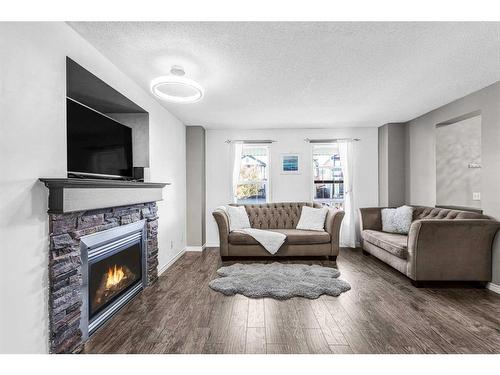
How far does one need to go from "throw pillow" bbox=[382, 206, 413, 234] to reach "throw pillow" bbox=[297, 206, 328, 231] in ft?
3.20

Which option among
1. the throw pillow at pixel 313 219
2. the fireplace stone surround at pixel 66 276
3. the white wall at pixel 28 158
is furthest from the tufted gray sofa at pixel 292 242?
the white wall at pixel 28 158

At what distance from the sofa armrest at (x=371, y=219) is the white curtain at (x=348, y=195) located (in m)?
0.52

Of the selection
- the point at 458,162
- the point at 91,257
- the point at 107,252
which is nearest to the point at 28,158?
the point at 91,257

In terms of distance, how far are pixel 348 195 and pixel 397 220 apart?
1.14 meters

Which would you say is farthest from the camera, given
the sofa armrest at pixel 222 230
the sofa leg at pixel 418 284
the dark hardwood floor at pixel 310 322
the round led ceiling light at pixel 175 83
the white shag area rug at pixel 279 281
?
the sofa armrest at pixel 222 230

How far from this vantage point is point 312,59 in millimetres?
2465

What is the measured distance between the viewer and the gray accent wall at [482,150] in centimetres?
311

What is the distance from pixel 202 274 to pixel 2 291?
244 centimetres

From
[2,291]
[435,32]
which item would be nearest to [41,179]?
[2,291]

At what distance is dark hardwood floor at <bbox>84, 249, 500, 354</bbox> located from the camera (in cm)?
201

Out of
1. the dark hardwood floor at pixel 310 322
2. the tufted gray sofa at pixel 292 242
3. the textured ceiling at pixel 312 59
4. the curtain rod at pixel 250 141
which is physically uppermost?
the textured ceiling at pixel 312 59

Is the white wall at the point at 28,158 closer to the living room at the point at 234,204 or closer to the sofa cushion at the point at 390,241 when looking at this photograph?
the living room at the point at 234,204

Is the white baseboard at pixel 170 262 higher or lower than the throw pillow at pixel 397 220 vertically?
lower

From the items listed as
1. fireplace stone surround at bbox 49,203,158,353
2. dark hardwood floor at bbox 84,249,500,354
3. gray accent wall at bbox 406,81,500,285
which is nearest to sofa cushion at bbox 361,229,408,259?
dark hardwood floor at bbox 84,249,500,354
